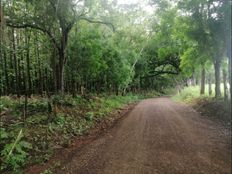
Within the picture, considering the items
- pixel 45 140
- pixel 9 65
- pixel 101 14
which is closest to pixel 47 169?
pixel 45 140

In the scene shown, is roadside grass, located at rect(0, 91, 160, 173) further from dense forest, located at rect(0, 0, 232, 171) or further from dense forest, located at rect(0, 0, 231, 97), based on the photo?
dense forest, located at rect(0, 0, 231, 97)

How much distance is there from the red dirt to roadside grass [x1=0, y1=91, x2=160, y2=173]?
86 centimetres

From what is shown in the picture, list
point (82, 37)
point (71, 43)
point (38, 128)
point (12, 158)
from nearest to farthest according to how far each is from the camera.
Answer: point (12, 158)
point (38, 128)
point (82, 37)
point (71, 43)

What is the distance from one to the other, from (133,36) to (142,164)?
27.5 meters

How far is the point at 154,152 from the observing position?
7172 millimetres

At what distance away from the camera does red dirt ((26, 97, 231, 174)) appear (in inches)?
235

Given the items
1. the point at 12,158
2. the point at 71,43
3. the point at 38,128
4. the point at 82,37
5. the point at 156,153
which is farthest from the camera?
the point at 71,43

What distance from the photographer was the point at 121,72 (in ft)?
78.2

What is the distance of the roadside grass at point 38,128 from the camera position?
6.43m

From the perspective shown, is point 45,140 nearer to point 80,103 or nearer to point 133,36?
point 80,103

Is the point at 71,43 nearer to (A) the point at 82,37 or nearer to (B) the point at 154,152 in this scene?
(A) the point at 82,37

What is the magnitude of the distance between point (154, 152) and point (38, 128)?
4163 millimetres

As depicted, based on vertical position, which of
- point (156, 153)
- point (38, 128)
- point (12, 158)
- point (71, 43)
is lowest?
point (156, 153)

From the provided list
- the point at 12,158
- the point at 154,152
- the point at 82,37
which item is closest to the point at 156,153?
the point at 154,152
